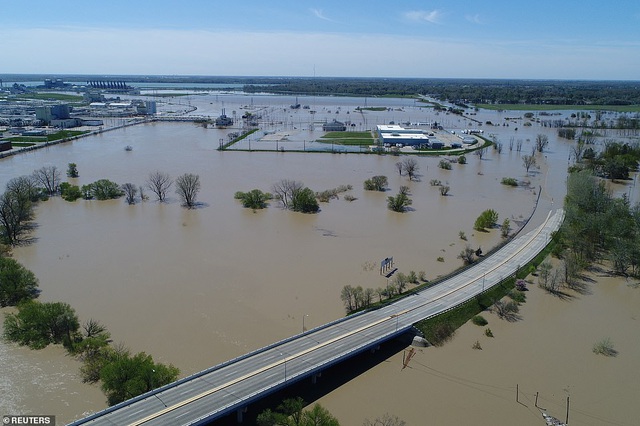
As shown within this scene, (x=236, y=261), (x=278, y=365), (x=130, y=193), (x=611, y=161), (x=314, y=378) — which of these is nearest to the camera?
(x=278, y=365)

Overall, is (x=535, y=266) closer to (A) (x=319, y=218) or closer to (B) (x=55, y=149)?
(A) (x=319, y=218)

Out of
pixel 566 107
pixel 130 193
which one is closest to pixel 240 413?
pixel 130 193

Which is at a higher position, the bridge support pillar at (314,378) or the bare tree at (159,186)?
the bare tree at (159,186)

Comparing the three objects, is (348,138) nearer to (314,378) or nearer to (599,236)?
(599,236)

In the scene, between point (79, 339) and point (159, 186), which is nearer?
point (79, 339)

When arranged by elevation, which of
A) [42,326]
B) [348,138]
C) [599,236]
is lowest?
[42,326]

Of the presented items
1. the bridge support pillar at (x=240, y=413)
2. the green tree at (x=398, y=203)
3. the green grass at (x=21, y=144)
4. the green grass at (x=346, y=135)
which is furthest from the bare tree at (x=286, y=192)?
the green grass at (x=21, y=144)

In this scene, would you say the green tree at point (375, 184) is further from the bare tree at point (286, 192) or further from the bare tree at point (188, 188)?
the bare tree at point (188, 188)
